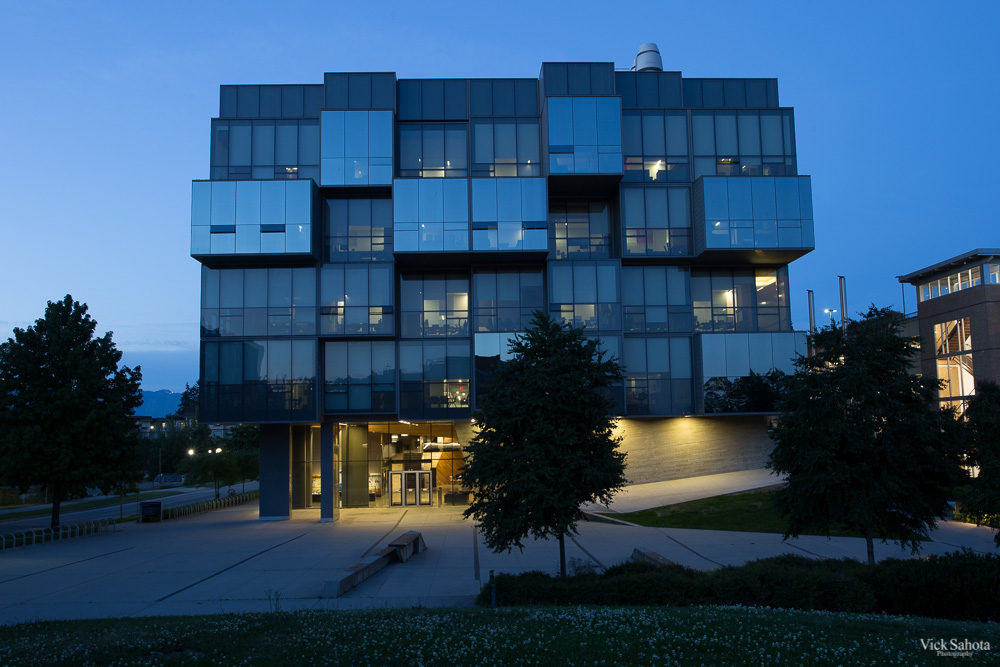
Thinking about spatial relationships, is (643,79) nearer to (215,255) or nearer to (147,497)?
(215,255)

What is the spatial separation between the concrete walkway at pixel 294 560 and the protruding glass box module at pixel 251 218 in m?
14.0

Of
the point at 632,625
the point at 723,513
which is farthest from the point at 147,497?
the point at 632,625

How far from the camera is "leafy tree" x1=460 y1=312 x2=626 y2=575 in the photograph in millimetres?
15461

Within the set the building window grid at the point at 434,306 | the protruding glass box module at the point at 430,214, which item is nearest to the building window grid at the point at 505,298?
the building window grid at the point at 434,306

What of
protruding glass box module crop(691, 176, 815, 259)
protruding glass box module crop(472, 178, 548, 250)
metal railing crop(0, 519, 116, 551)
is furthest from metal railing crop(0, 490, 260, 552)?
protruding glass box module crop(691, 176, 815, 259)

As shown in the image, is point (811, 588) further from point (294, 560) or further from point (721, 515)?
point (721, 515)

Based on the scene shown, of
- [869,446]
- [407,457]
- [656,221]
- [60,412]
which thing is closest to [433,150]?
[656,221]

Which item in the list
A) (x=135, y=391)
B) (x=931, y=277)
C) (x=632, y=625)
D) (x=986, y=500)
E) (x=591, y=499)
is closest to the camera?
(x=632, y=625)

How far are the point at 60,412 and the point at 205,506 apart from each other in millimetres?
16115

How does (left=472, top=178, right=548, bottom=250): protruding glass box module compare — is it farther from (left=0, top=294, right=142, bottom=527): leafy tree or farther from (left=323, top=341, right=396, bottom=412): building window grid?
(left=0, top=294, right=142, bottom=527): leafy tree

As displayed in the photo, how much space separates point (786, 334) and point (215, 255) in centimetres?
2962

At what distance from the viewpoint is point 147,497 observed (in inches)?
2365

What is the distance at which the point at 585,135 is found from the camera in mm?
35656

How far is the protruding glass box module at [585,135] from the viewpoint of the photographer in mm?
35438
